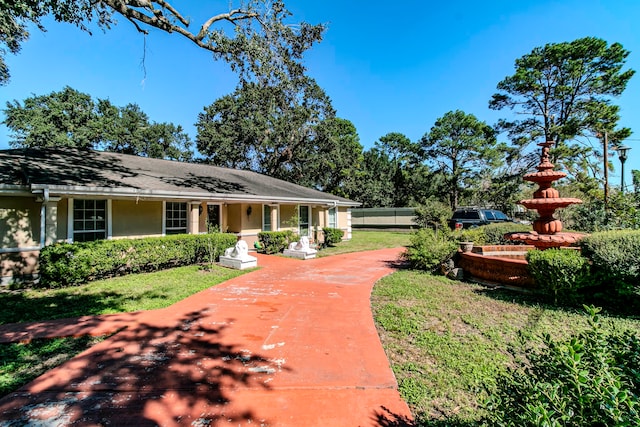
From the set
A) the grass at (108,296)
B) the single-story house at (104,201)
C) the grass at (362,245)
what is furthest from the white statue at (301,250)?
the grass at (108,296)

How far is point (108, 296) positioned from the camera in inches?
261

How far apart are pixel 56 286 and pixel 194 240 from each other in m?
3.79

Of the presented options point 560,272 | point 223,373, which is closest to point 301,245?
point 560,272

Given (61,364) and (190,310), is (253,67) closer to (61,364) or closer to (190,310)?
(190,310)

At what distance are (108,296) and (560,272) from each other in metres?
9.79

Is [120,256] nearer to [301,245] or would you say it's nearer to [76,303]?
[76,303]

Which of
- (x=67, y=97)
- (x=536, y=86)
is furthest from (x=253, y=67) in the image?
(x=67, y=97)

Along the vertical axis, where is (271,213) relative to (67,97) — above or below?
below

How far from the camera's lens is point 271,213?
48.2ft

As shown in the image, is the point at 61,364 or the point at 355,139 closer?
the point at 61,364

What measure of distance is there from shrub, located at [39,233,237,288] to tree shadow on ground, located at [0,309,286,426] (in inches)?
178

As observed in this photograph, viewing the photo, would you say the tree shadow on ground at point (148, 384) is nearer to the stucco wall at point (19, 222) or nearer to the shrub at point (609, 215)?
the stucco wall at point (19, 222)

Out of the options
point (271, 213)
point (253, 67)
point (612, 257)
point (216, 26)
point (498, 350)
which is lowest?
point (498, 350)

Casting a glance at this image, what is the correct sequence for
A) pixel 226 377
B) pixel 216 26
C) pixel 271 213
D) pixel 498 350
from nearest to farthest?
pixel 226 377 < pixel 498 350 < pixel 216 26 < pixel 271 213
